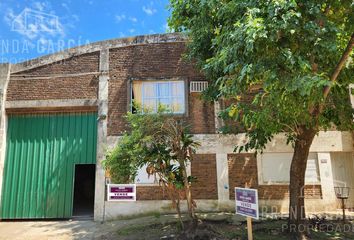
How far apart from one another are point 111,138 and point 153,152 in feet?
12.6

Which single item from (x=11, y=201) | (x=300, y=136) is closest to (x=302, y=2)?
(x=300, y=136)

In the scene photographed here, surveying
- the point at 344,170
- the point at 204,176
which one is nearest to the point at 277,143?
the point at 344,170

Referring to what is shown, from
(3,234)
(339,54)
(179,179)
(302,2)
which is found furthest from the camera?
(3,234)

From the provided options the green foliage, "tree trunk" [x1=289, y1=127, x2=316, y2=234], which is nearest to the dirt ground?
"tree trunk" [x1=289, y1=127, x2=316, y2=234]

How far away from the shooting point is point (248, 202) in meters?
5.50

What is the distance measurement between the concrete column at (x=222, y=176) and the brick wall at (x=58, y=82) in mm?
5035

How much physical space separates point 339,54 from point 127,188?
5.57 metres

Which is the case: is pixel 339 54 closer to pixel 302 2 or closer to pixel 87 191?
pixel 302 2

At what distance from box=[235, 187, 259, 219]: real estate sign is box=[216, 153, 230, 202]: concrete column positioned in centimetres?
401

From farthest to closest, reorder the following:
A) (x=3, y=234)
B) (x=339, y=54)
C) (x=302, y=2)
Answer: (x=3, y=234) → (x=339, y=54) → (x=302, y=2)

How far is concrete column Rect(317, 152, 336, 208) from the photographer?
9773 mm

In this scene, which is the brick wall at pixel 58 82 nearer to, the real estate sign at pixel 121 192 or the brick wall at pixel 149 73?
the brick wall at pixel 149 73

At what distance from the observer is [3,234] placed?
27.4 ft

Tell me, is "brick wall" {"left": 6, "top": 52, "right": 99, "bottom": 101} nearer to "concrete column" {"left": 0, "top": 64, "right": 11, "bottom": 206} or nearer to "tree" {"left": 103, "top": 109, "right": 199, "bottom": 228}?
"concrete column" {"left": 0, "top": 64, "right": 11, "bottom": 206}
